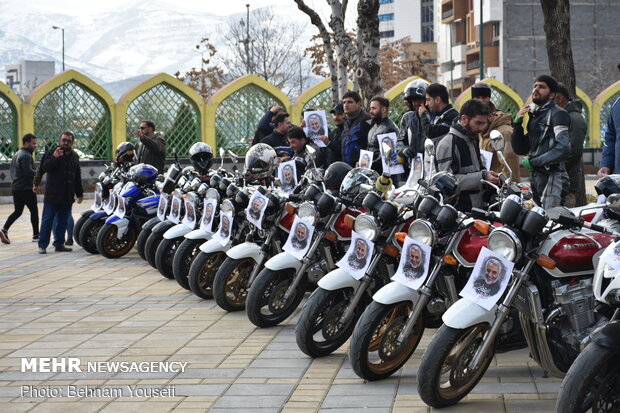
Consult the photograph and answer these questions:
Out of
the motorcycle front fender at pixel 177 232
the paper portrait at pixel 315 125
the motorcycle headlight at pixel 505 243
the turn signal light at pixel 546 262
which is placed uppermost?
the paper portrait at pixel 315 125

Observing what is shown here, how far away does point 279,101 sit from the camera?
25.0m

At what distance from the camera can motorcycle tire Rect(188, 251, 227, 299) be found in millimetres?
9141

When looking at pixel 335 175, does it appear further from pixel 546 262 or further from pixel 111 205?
pixel 111 205

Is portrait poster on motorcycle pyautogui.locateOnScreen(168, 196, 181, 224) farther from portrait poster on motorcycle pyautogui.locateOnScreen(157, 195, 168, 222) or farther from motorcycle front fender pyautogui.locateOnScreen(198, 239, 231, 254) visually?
motorcycle front fender pyautogui.locateOnScreen(198, 239, 231, 254)

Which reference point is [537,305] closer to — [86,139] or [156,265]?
[156,265]

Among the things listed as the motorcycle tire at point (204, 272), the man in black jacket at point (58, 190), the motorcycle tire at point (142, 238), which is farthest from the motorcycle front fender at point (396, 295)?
the man in black jacket at point (58, 190)

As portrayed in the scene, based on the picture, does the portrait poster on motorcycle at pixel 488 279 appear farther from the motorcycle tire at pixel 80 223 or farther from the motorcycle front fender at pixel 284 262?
the motorcycle tire at pixel 80 223

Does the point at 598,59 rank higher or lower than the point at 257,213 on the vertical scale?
higher

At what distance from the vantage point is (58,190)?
14.2m

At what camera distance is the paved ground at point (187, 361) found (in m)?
5.79

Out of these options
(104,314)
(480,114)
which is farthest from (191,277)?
(480,114)

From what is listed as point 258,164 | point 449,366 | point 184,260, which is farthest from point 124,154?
point 449,366

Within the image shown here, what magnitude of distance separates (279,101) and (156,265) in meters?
14.7

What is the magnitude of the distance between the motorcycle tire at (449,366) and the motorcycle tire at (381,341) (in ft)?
1.78
